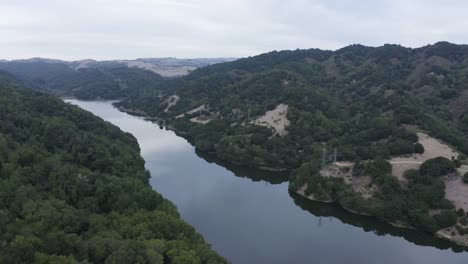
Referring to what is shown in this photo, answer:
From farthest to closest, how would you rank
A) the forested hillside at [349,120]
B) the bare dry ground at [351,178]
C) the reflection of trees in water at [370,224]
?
the bare dry ground at [351,178]
the forested hillside at [349,120]
the reflection of trees in water at [370,224]

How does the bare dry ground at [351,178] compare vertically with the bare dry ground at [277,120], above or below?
below

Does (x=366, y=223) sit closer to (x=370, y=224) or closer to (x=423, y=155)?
(x=370, y=224)

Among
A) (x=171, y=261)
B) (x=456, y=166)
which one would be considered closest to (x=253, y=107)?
(x=456, y=166)

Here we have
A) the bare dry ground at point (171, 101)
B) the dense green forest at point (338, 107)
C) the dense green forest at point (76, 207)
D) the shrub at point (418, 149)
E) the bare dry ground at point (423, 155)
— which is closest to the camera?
the dense green forest at point (76, 207)

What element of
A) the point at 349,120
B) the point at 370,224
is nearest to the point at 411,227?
the point at 370,224

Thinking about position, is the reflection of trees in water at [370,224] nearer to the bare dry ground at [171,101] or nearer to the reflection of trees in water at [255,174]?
the reflection of trees in water at [255,174]

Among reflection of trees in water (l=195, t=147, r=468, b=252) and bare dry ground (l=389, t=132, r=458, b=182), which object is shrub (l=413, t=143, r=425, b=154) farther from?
reflection of trees in water (l=195, t=147, r=468, b=252)

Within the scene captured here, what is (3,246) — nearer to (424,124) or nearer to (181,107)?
(424,124)

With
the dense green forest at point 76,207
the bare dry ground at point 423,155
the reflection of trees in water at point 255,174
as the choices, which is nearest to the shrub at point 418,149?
the bare dry ground at point 423,155
